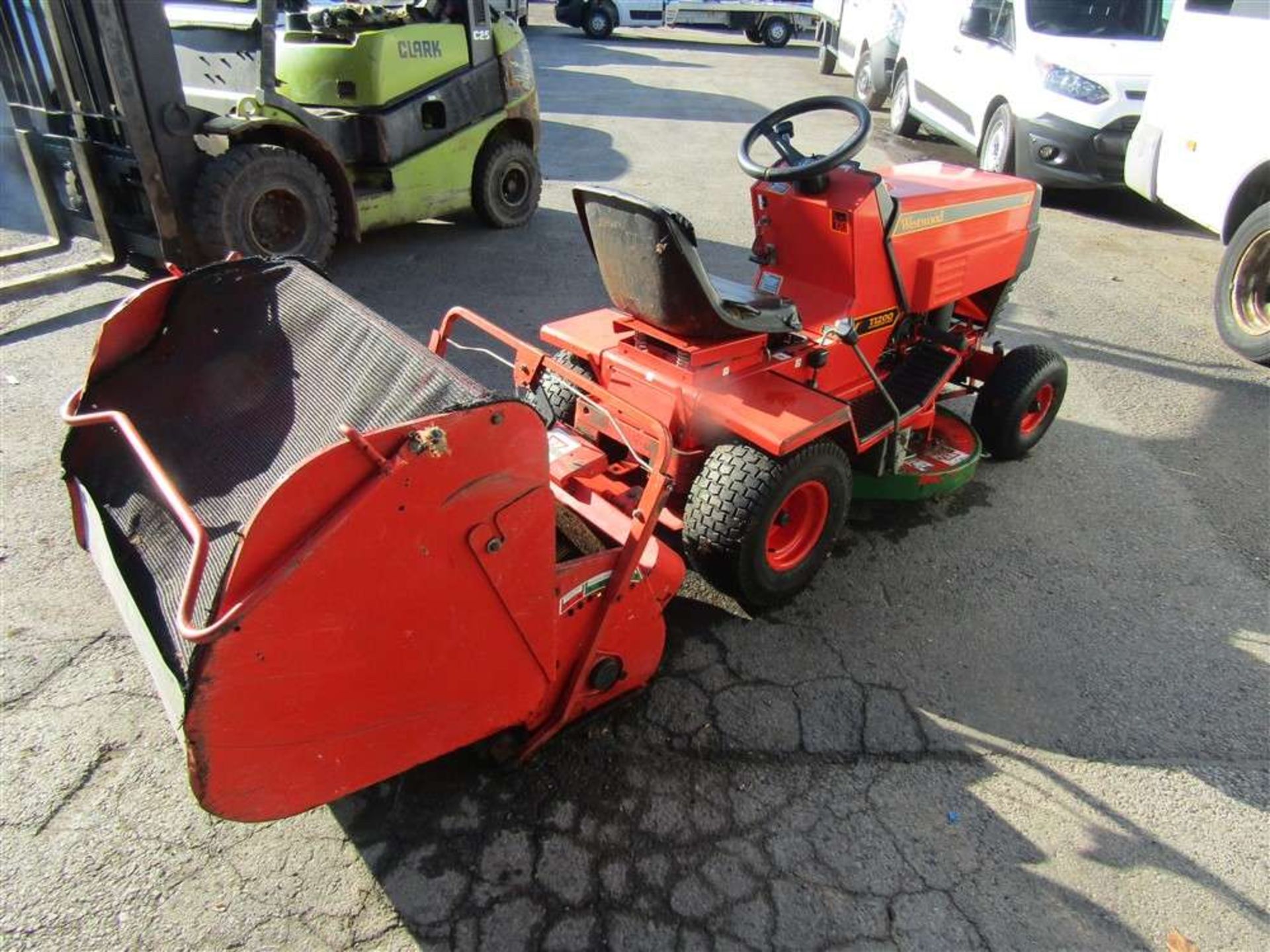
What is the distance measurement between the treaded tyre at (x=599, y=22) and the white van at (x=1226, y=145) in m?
15.9

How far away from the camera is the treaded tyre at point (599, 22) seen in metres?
19.6

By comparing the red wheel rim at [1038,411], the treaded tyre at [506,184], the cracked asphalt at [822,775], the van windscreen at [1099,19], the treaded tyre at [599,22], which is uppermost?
the van windscreen at [1099,19]

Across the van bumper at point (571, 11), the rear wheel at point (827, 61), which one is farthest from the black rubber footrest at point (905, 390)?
the van bumper at point (571, 11)

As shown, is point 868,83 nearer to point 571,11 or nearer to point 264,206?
point 264,206

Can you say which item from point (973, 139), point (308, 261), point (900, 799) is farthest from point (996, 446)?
point (973, 139)

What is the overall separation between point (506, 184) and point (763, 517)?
215 inches

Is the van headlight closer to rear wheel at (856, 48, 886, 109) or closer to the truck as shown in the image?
rear wheel at (856, 48, 886, 109)

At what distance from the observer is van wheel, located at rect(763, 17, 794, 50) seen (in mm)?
19828

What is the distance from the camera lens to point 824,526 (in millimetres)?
3170

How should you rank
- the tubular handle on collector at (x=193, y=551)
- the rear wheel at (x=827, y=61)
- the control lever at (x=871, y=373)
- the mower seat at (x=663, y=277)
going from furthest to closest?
1. the rear wheel at (x=827, y=61)
2. the control lever at (x=871, y=373)
3. the mower seat at (x=663, y=277)
4. the tubular handle on collector at (x=193, y=551)

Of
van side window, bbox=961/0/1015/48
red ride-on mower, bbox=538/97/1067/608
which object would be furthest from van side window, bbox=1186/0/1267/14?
red ride-on mower, bbox=538/97/1067/608

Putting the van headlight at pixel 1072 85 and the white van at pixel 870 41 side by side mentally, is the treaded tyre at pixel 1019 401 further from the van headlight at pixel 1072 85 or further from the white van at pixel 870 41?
the white van at pixel 870 41

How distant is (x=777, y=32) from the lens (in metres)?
19.9

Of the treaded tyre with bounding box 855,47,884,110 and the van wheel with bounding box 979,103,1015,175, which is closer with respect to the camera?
the van wheel with bounding box 979,103,1015,175
